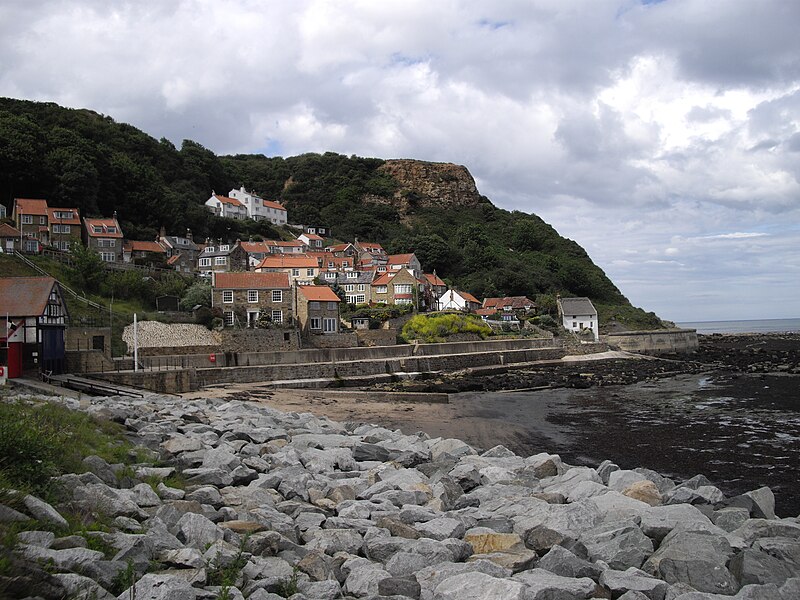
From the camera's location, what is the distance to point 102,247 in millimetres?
53938

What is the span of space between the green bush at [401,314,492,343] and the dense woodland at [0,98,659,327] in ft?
74.8

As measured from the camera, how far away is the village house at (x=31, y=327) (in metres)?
22.9

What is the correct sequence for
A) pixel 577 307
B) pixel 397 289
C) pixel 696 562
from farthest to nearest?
pixel 577 307, pixel 397 289, pixel 696 562

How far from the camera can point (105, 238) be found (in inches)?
2126

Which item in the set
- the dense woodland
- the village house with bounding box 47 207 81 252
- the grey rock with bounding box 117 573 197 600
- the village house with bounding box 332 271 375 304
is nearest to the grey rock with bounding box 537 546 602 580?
the grey rock with bounding box 117 573 197 600

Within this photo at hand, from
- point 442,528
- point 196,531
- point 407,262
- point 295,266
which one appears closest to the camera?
point 196,531

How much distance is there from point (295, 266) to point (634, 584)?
57.4 meters

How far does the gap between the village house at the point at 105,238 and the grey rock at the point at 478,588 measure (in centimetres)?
5383

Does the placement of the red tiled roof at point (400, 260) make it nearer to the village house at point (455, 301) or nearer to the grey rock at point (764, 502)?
the village house at point (455, 301)

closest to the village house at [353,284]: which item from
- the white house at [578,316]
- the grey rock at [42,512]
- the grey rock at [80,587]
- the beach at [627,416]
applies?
the white house at [578,316]

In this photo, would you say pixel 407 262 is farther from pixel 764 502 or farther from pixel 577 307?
pixel 764 502

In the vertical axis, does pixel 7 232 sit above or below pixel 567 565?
above

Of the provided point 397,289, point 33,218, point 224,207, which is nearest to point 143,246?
point 33,218

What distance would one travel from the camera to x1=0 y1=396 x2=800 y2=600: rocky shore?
555cm
